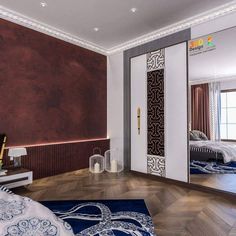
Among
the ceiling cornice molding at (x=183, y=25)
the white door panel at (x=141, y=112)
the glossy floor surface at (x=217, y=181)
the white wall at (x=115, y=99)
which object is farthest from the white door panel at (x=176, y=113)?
the white wall at (x=115, y=99)

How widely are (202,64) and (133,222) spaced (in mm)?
2819

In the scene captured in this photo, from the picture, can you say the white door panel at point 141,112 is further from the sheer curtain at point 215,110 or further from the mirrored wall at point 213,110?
the sheer curtain at point 215,110

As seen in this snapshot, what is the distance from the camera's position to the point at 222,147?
11.3 ft

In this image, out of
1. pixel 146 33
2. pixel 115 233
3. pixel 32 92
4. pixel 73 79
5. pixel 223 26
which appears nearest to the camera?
pixel 115 233

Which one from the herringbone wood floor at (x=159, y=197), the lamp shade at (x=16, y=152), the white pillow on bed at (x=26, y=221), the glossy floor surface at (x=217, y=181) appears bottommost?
the herringbone wood floor at (x=159, y=197)

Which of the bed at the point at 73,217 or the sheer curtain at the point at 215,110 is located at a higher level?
the sheer curtain at the point at 215,110

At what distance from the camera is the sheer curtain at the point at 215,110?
11.2 feet

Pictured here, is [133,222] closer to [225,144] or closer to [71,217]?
[71,217]

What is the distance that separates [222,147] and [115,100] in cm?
270

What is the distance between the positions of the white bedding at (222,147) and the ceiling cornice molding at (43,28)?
3.28m

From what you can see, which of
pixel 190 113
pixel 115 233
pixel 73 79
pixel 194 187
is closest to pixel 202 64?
pixel 190 113

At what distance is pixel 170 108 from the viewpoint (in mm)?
3951

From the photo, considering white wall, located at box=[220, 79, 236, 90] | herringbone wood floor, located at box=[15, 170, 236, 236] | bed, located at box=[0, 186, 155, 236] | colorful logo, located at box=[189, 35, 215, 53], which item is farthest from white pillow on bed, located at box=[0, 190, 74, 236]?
colorful logo, located at box=[189, 35, 215, 53]

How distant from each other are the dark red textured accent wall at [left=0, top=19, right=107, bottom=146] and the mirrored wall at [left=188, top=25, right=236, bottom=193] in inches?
94.7
